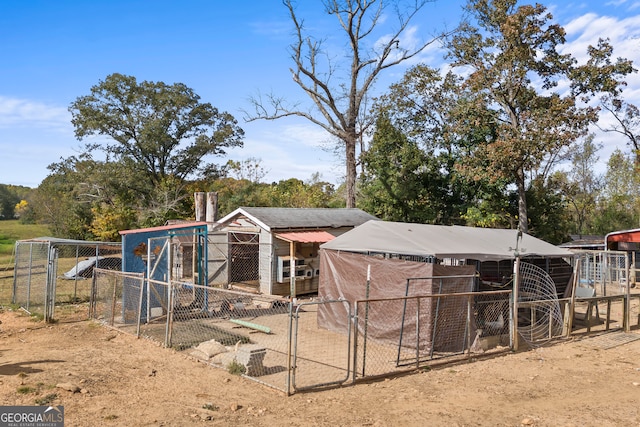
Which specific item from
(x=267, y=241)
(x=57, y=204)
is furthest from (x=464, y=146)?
(x=57, y=204)

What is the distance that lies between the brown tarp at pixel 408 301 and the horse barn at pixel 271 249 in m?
5.03

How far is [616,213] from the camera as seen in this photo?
41875 millimetres

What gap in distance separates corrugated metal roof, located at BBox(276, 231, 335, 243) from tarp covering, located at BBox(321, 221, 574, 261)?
13.4ft

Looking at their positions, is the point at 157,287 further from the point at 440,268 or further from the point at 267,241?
the point at 440,268

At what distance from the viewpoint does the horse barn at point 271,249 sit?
17.6 meters

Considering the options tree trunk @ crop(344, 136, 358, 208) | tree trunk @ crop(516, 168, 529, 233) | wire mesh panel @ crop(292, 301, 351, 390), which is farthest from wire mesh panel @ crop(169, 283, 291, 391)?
tree trunk @ crop(516, 168, 529, 233)

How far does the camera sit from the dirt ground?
6.56 meters

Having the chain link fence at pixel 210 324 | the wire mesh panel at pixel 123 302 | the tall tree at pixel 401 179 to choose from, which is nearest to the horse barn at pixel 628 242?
the tall tree at pixel 401 179

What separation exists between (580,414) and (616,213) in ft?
134

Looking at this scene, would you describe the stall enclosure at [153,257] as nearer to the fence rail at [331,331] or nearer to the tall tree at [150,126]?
the fence rail at [331,331]

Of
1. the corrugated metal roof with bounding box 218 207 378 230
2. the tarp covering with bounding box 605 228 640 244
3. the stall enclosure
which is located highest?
the corrugated metal roof with bounding box 218 207 378 230

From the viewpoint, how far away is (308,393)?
24.7 feet

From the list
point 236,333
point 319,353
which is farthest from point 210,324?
point 319,353

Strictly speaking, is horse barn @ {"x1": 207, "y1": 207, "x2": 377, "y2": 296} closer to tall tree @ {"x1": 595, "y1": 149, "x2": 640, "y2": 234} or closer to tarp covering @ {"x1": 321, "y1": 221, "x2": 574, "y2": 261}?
tarp covering @ {"x1": 321, "y1": 221, "x2": 574, "y2": 261}
